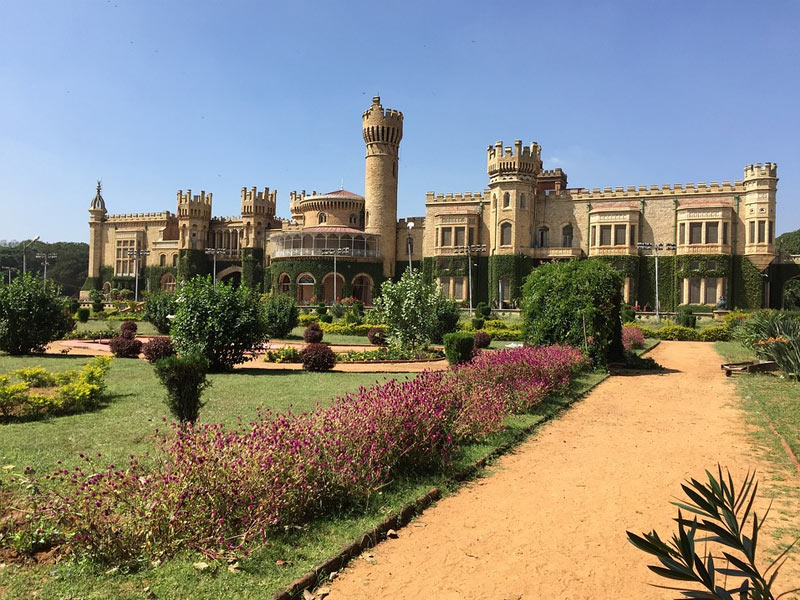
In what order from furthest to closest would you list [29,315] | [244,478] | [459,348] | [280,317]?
[280,317]
[29,315]
[459,348]
[244,478]

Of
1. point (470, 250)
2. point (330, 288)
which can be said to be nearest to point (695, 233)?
point (470, 250)

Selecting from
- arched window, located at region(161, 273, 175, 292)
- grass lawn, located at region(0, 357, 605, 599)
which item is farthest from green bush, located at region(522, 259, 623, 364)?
arched window, located at region(161, 273, 175, 292)

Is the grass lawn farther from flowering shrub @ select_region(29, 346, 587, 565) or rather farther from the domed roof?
the domed roof

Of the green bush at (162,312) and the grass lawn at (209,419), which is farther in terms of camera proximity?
the green bush at (162,312)

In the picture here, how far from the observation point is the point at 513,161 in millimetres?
44219

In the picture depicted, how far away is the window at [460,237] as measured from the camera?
4762 centimetres

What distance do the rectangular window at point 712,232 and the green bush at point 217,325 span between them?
35.3m

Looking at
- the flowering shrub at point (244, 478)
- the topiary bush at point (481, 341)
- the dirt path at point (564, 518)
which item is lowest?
the dirt path at point (564, 518)

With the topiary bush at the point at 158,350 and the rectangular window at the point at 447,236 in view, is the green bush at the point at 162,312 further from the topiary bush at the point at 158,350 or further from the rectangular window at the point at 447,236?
the rectangular window at the point at 447,236

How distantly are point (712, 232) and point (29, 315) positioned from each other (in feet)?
131

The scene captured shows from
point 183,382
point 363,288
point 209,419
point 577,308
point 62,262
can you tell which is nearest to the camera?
point 183,382

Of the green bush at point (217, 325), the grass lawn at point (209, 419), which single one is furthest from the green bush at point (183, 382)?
the green bush at point (217, 325)

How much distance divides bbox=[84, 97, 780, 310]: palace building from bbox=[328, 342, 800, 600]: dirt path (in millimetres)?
26763

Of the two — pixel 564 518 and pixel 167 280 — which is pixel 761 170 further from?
pixel 167 280
